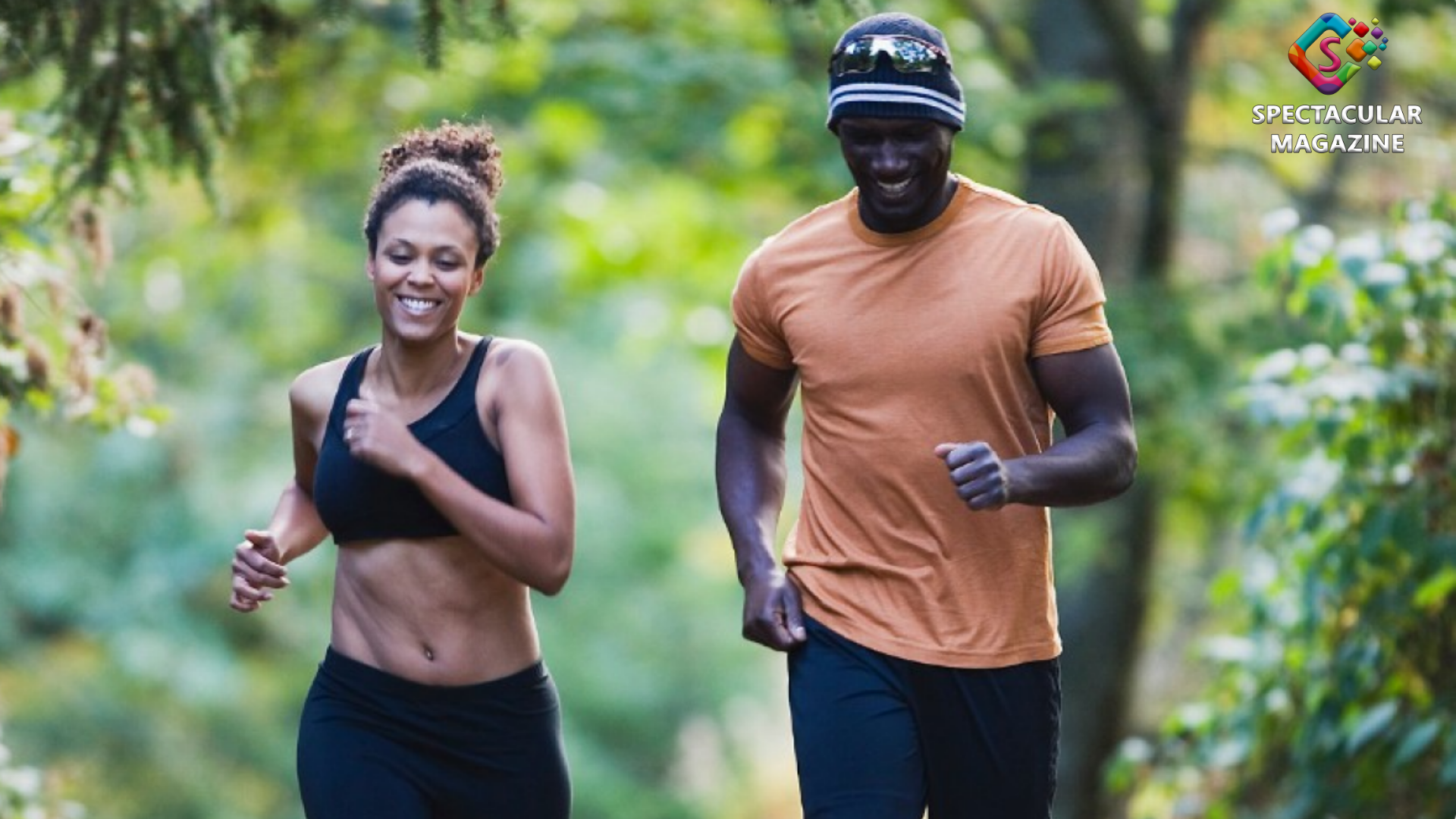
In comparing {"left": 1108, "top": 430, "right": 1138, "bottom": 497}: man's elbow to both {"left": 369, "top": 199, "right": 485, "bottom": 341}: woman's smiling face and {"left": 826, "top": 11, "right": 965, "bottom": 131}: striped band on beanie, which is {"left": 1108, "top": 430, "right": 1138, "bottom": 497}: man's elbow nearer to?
{"left": 826, "top": 11, "right": 965, "bottom": 131}: striped band on beanie

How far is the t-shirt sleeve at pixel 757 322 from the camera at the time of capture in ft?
15.3

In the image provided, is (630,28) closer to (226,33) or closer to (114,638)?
(114,638)

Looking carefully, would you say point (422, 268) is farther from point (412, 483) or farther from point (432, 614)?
point (432, 614)

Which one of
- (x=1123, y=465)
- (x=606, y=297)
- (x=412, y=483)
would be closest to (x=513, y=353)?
(x=412, y=483)

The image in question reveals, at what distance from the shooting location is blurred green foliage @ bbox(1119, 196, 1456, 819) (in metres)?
6.62

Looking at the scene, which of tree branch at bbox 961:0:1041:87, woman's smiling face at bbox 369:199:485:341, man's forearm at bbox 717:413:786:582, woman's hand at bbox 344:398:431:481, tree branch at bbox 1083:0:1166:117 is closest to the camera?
woman's hand at bbox 344:398:431:481

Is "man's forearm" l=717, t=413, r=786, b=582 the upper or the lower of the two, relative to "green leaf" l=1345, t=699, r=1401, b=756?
upper

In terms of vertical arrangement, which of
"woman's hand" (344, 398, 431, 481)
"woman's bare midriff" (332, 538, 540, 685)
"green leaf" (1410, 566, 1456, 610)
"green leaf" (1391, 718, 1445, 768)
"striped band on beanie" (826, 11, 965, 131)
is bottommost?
"green leaf" (1391, 718, 1445, 768)

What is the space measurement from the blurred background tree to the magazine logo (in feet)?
0.86

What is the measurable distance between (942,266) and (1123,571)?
27.3 ft

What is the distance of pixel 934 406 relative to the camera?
441 cm

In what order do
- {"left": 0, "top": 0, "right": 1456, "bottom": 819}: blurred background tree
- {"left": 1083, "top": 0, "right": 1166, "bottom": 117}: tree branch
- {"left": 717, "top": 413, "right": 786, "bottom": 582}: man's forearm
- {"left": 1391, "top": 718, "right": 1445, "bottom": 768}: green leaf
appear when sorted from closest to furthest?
{"left": 717, "top": 413, "right": 786, "bottom": 582}: man's forearm → {"left": 0, "top": 0, "right": 1456, "bottom": 819}: blurred background tree → {"left": 1391, "top": 718, "right": 1445, "bottom": 768}: green leaf → {"left": 1083, "top": 0, "right": 1166, "bottom": 117}: tree branch

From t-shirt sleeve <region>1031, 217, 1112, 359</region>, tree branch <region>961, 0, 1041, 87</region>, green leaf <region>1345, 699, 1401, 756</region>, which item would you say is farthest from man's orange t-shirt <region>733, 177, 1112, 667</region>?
tree branch <region>961, 0, 1041, 87</region>

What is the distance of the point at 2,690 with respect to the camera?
1534cm
